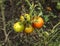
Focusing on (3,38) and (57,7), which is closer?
(3,38)

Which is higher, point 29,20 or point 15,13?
point 29,20

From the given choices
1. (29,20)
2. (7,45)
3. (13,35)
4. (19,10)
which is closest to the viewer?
(29,20)

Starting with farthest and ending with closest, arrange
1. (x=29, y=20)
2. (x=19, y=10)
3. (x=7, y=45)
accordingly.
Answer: (x=19, y=10) → (x=7, y=45) → (x=29, y=20)

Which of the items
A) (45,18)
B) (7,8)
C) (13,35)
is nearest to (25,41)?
(13,35)

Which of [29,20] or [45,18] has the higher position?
[29,20]

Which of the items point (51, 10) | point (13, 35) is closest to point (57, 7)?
point (51, 10)

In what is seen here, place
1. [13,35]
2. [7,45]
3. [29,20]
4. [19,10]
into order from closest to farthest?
1. [29,20]
2. [7,45]
3. [13,35]
4. [19,10]

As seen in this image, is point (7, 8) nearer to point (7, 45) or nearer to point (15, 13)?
point (15, 13)

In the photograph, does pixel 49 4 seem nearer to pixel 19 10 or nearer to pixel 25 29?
pixel 19 10

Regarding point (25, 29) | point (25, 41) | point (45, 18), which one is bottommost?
point (25, 41)
